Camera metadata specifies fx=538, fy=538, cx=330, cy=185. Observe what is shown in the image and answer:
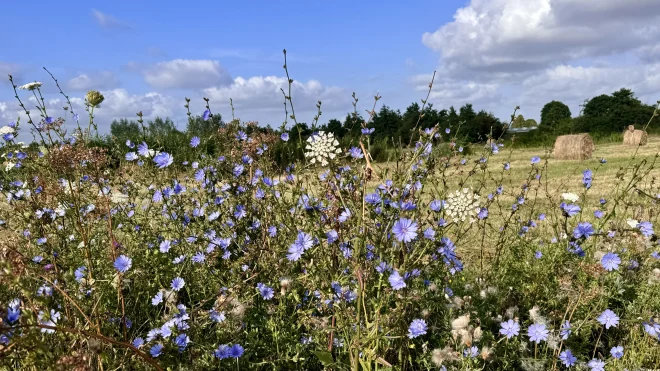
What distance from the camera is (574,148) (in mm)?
15234

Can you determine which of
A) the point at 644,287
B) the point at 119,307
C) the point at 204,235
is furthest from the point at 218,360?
the point at 644,287

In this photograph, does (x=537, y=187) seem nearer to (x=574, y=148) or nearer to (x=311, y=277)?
(x=311, y=277)

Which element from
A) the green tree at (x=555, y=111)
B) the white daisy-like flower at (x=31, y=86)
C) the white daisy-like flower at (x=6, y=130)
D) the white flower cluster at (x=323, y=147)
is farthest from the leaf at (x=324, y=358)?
the green tree at (x=555, y=111)

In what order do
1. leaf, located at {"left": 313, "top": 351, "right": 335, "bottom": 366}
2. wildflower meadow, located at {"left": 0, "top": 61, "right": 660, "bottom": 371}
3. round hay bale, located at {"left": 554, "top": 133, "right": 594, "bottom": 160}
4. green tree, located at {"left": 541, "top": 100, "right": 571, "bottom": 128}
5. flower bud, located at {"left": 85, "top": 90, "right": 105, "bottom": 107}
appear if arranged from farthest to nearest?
green tree, located at {"left": 541, "top": 100, "right": 571, "bottom": 128}, round hay bale, located at {"left": 554, "top": 133, "right": 594, "bottom": 160}, flower bud, located at {"left": 85, "top": 90, "right": 105, "bottom": 107}, wildflower meadow, located at {"left": 0, "top": 61, "right": 660, "bottom": 371}, leaf, located at {"left": 313, "top": 351, "right": 335, "bottom": 366}

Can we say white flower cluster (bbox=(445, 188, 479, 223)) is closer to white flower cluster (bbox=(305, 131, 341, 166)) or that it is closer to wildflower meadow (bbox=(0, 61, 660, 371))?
wildflower meadow (bbox=(0, 61, 660, 371))

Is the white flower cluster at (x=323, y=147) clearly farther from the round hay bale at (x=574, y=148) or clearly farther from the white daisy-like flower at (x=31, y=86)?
the round hay bale at (x=574, y=148)

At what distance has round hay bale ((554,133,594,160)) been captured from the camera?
49.7 ft

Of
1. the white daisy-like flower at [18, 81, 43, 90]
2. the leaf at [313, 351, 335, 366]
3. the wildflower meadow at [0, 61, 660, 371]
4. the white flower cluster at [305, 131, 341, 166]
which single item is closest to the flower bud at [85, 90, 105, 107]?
the wildflower meadow at [0, 61, 660, 371]

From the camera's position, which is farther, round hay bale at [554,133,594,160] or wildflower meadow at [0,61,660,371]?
round hay bale at [554,133,594,160]

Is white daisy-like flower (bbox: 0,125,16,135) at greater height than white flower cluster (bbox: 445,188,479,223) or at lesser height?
greater

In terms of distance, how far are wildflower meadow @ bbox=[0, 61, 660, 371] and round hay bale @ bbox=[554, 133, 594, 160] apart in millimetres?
12516

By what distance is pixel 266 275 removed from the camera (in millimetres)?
2754

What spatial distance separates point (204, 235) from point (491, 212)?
4.22m

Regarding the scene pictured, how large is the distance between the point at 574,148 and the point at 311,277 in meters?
14.9
